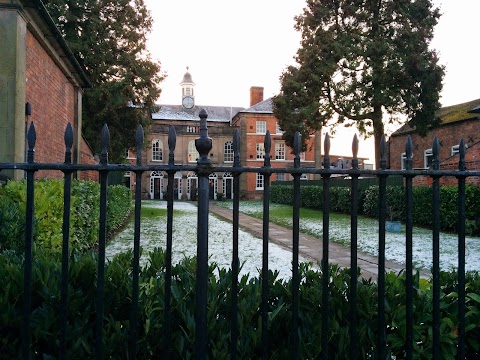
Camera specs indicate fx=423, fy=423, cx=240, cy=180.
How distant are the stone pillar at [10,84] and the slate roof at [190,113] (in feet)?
131

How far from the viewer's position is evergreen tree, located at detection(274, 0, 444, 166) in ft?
80.0

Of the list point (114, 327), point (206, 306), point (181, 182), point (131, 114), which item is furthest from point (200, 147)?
point (181, 182)

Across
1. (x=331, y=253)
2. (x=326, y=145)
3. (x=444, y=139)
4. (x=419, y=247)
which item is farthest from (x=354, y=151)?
(x=444, y=139)

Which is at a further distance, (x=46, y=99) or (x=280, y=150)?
(x=280, y=150)

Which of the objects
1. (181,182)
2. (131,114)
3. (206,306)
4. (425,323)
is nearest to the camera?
(206,306)

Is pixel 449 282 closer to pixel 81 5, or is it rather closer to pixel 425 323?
pixel 425 323

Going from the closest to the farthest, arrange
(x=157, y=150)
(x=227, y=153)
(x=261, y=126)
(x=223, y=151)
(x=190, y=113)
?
(x=223, y=151), (x=227, y=153), (x=157, y=150), (x=261, y=126), (x=190, y=113)

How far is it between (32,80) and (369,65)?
65.0 ft


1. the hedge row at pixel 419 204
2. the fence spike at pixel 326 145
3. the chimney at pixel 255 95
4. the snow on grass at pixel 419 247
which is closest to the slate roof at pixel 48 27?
the fence spike at pixel 326 145

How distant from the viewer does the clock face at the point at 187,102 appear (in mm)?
51938

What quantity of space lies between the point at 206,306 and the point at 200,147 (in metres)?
0.79

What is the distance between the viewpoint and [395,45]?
24.7m

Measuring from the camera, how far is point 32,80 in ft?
32.2

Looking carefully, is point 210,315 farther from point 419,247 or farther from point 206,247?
point 419,247
